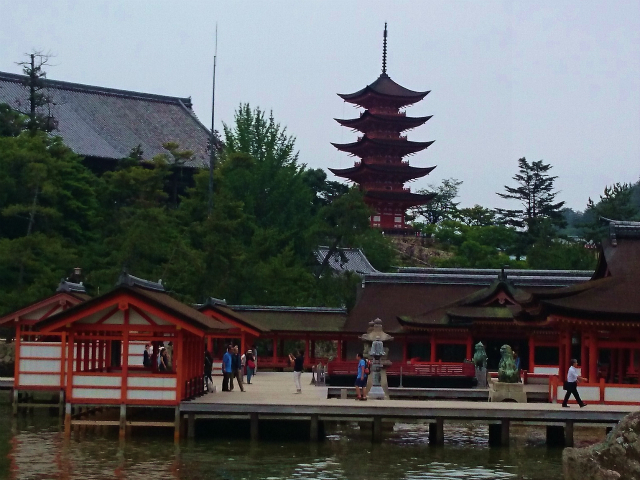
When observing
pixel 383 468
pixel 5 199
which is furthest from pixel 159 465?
pixel 5 199

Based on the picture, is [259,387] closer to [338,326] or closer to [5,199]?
[338,326]

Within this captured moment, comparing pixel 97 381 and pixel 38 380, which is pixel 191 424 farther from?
pixel 38 380

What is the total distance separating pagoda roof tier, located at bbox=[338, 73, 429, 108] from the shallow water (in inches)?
2215

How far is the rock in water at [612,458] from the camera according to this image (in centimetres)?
1744

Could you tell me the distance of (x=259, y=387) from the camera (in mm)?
35875

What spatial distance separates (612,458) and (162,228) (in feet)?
135

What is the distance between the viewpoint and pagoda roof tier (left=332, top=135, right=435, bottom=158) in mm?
83625

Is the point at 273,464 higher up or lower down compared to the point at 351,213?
lower down

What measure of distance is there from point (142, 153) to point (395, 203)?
21.0 meters

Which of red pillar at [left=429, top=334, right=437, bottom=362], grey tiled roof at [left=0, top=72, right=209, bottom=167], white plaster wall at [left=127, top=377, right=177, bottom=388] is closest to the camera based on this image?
white plaster wall at [left=127, top=377, right=177, bottom=388]

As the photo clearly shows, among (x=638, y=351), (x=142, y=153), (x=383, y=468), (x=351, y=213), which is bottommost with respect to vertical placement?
(x=383, y=468)

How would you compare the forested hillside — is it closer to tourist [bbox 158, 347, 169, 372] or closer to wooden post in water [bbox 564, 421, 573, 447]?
tourist [bbox 158, 347, 169, 372]

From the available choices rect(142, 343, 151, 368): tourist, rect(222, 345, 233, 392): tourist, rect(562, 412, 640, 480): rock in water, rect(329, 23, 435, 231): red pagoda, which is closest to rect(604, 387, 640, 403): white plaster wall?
rect(222, 345, 233, 392): tourist

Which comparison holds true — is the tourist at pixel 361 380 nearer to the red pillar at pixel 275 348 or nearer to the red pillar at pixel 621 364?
the red pillar at pixel 621 364
